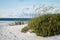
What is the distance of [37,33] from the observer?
36.4ft

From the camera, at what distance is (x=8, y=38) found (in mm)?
11023

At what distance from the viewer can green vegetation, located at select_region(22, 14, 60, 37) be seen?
1083 cm

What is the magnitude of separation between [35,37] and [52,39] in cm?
97

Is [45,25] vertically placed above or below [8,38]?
above

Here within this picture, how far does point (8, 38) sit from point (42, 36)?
1874 millimetres

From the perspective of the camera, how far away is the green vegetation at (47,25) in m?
10.8

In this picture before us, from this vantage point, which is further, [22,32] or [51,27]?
[22,32]

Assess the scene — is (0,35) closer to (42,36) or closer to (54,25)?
(42,36)

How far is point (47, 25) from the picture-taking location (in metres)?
10.9

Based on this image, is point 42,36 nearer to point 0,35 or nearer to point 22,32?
point 22,32

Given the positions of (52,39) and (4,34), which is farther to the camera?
(4,34)

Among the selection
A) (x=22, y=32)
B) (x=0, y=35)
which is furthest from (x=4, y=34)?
(x=22, y=32)

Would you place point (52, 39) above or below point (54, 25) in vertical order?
below

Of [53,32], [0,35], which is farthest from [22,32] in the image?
[53,32]
